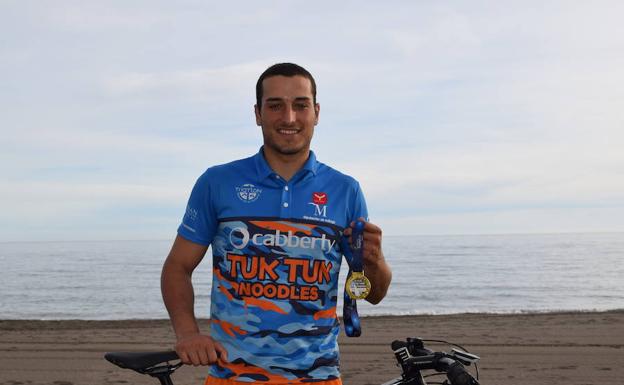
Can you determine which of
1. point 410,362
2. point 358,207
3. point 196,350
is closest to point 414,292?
point 410,362

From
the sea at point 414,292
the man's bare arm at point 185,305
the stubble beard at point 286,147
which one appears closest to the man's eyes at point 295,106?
the stubble beard at point 286,147

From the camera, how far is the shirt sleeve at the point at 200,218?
2811 millimetres

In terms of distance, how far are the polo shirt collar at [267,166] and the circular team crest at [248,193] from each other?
0.06 m

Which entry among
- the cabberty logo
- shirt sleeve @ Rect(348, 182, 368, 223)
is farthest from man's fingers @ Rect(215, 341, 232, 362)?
shirt sleeve @ Rect(348, 182, 368, 223)

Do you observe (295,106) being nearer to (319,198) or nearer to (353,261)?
(319,198)

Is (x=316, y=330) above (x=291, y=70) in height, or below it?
below

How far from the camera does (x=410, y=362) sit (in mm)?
3033

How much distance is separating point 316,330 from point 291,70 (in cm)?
109

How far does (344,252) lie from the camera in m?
2.88

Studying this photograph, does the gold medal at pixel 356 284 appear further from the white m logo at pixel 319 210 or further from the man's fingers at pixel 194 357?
the man's fingers at pixel 194 357

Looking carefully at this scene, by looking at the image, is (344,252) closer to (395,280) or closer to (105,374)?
(105,374)

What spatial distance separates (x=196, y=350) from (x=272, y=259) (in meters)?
0.47

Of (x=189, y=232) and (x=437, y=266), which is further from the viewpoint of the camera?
(x=437, y=266)

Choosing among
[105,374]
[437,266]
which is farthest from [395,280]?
[105,374]
